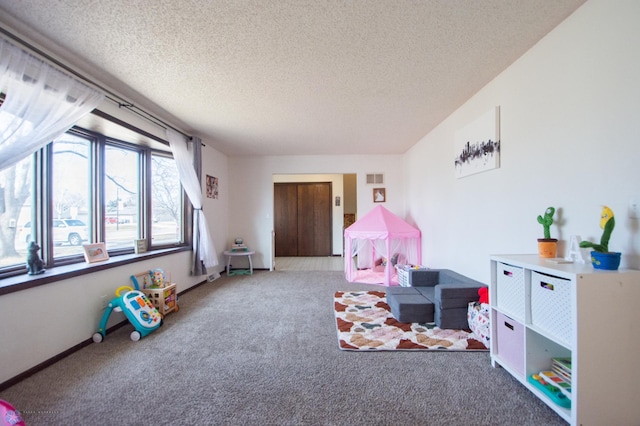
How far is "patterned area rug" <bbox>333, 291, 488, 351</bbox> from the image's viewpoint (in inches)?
83.9

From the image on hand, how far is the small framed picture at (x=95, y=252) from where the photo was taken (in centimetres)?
242

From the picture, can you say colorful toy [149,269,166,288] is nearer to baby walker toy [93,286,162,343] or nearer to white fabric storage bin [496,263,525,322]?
baby walker toy [93,286,162,343]

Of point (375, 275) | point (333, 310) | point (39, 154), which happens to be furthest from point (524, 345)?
point (39, 154)

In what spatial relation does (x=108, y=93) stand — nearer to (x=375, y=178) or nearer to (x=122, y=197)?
(x=122, y=197)

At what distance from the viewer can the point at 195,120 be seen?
3.29 meters

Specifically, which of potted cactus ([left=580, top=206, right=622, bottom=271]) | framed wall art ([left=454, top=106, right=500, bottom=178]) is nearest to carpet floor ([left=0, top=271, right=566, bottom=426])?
potted cactus ([left=580, top=206, right=622, bottom=271])

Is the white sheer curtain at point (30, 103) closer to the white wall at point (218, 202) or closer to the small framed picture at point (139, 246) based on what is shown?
the small framed picture at point (139, 246)

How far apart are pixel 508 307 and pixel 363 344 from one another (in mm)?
1147

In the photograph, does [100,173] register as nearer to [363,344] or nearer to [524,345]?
[363,344]

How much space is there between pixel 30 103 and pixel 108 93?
2.57 feet

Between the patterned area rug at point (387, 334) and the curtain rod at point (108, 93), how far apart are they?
10.5 ft

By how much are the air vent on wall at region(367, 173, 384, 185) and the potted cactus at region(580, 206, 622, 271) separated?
3.95 metres

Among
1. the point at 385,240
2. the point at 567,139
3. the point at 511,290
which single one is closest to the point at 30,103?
the point at 511,290

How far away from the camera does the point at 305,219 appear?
705cm
